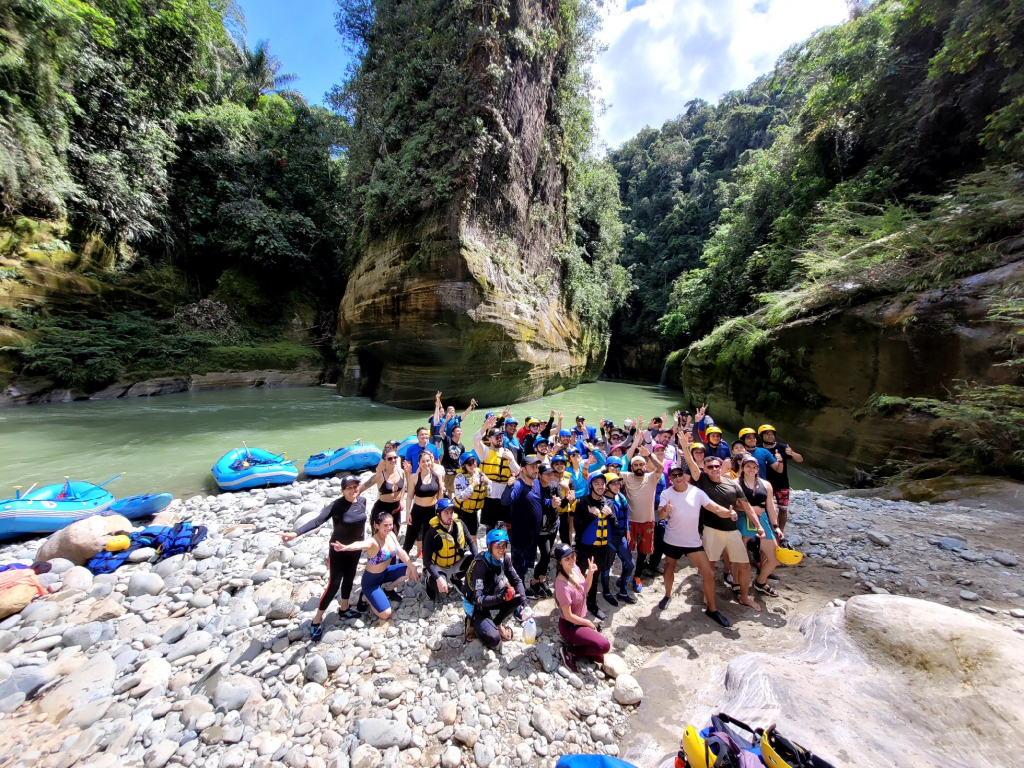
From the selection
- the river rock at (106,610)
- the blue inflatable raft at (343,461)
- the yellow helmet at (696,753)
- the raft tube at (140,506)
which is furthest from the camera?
the blue inflatable raft at (343,461)

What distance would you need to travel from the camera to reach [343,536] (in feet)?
11.3

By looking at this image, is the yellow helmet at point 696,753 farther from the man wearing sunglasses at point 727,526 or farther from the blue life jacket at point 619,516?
the man wearing sunglasses at point 727,526

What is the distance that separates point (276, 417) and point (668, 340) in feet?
101

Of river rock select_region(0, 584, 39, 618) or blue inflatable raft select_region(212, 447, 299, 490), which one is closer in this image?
river rock select_region(0, 584, 39, 618)

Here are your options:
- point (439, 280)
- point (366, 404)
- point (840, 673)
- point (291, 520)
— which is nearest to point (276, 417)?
point (366, 404)

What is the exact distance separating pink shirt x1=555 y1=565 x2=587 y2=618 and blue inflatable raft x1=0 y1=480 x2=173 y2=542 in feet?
21.4

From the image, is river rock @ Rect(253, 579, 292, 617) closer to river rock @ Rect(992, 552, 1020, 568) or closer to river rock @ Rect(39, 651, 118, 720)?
river rock @ Rect(39, 651, 118, 720)

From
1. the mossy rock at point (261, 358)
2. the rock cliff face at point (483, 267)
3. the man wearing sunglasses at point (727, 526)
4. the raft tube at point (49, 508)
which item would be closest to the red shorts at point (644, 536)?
the man wearing sunglasses at point (727, 526)

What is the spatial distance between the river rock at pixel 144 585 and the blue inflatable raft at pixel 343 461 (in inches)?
151

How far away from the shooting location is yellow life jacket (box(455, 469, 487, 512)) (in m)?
4.39

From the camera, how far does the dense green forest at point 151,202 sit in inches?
479

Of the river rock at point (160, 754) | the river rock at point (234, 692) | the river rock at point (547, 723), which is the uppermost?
the river rock at point (547, 723)

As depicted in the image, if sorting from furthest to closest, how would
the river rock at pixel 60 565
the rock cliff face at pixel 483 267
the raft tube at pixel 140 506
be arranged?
the rock cliff face at pixel 483 267 → the raft tube at pixel 140 506 → the river rock at pixel 60 565

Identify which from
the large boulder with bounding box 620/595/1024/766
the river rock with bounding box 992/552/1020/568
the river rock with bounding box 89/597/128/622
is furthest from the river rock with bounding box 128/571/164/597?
the river rock with bounding box 992/552/1020/568
